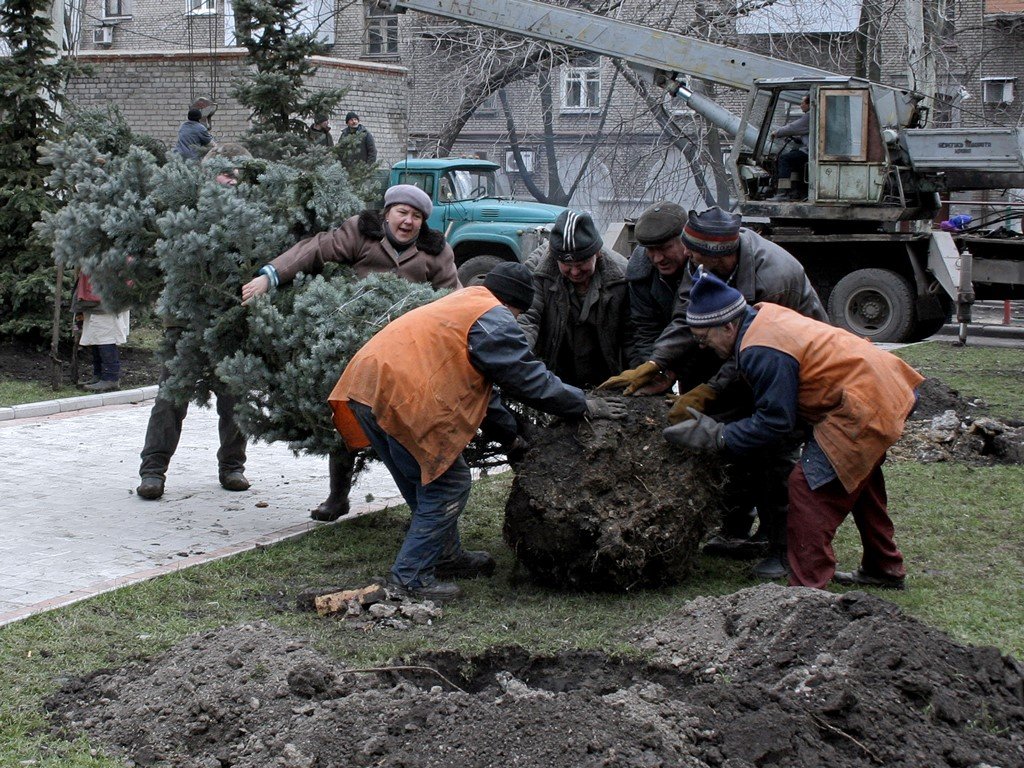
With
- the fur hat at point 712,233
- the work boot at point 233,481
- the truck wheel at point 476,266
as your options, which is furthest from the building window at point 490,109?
the fur hat at point 712,233

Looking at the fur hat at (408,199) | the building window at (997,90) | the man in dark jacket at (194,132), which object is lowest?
the fur hat at (408,199)

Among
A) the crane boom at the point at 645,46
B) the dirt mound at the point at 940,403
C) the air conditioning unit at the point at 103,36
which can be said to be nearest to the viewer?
the dirt mound at the point at 940,403

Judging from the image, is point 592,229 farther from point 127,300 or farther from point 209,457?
point 209,457

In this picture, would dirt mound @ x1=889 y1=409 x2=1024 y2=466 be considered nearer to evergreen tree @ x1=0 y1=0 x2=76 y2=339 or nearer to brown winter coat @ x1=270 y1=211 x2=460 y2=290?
brown winter coat @ x1=270 y1=211 x2=460 y2=290

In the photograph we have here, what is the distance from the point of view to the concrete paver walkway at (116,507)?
18.8ft

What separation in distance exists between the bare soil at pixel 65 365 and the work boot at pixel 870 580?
7.69 metres

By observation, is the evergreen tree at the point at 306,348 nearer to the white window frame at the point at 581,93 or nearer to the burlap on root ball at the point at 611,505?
the burlap on root ball at the point at 611,505

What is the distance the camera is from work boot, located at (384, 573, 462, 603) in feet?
17.1

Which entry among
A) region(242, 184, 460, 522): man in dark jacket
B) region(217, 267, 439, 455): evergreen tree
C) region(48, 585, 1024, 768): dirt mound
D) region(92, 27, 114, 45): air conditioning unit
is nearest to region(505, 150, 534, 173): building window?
region(92, 27, 114, 45): air conditioning unit

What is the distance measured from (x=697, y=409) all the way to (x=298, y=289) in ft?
7.02

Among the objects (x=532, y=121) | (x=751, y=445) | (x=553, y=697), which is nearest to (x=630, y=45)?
(x=751, y=445)

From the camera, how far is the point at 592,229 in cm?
572

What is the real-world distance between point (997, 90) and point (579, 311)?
28.7 metres

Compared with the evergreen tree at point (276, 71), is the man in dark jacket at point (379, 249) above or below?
below
